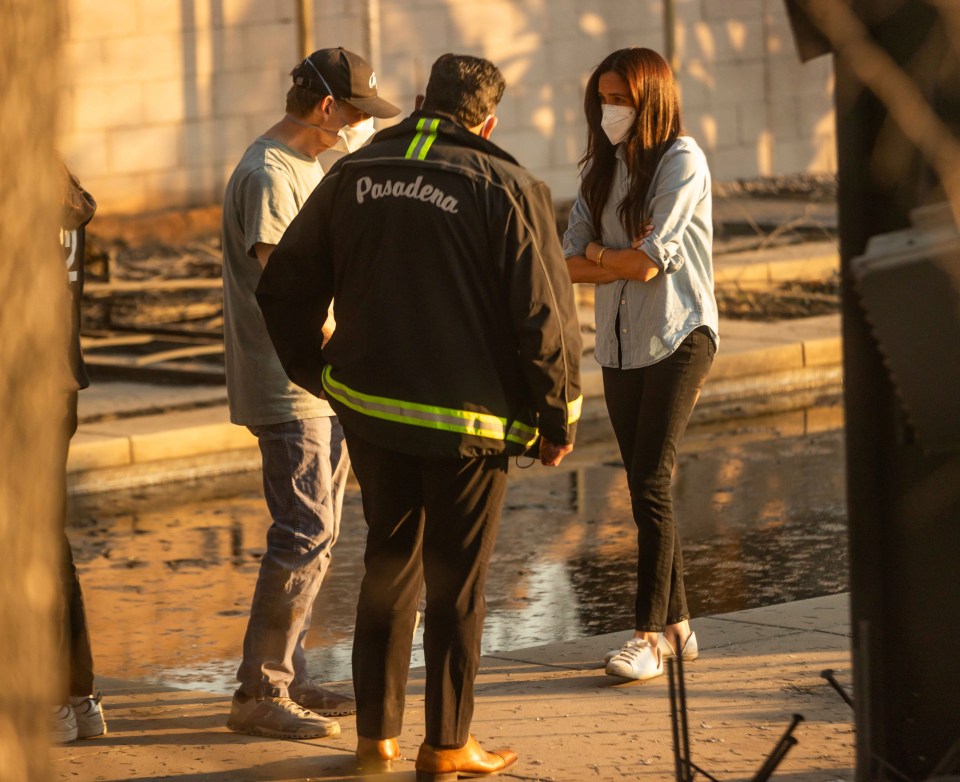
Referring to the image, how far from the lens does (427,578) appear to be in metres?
4.78

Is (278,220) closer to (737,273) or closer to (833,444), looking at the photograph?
Result: (833,444)

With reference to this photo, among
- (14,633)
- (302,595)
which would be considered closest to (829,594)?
(302,595)

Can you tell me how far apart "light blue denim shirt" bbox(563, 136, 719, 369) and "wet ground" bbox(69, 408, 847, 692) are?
1.43 metres

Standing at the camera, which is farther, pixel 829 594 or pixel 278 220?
pixel 829 594

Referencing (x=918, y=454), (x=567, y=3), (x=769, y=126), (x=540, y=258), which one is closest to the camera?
(x=918, y=454)

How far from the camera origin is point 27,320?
207 cm

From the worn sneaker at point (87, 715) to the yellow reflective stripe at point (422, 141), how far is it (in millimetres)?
1848

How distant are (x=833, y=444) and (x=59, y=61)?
353 inches

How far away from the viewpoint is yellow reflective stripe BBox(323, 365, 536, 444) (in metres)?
4.64

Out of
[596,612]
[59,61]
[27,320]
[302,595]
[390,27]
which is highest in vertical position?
[390,27]

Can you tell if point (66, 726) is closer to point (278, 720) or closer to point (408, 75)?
point (278, 720)

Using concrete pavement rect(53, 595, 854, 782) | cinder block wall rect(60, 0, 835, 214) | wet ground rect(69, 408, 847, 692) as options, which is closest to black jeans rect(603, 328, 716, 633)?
concrete pavement rect(53, 595, 854, 782)

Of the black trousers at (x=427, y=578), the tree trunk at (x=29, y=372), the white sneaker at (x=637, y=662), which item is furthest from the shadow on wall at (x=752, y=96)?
the tree trunk at (x=29, y=372)

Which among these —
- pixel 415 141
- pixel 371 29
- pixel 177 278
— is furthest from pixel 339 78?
pixel 371 29
